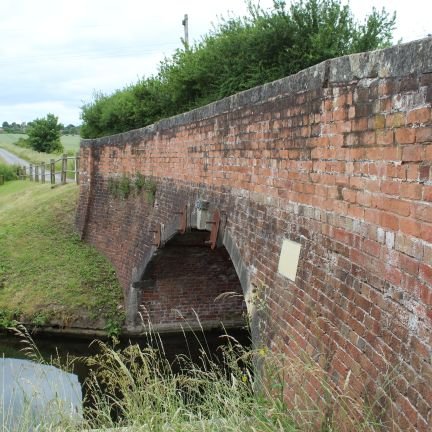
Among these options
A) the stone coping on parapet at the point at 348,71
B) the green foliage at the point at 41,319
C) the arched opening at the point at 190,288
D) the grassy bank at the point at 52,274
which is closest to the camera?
the stone coping on parapet at the point at 348,71

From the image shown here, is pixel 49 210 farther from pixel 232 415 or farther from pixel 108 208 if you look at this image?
pixel 232 415

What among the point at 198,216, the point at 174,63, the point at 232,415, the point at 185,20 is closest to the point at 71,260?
the point at 174,63

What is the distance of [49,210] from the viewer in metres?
16.2

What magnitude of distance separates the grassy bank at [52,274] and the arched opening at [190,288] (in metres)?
0.96

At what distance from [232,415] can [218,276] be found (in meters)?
8.37

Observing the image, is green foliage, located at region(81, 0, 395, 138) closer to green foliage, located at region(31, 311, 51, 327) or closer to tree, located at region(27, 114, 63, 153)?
green foliage, located at region(31, 311, 51, 327)

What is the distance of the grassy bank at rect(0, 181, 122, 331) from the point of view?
460 inches

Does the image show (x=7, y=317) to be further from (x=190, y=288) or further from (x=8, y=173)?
(x=8, y=173)

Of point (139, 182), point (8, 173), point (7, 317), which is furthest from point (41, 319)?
point (8, 173)

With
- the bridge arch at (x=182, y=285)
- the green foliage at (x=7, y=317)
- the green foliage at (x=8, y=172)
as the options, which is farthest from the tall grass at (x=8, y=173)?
the bridge arch at (x=182, y=285)

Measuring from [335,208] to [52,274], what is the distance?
33.7 ft

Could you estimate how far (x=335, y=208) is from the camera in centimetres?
396

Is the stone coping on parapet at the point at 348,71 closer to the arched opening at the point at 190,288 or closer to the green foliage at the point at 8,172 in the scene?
the arched opening at the point at 190,288

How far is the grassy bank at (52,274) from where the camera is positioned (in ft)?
38.3
